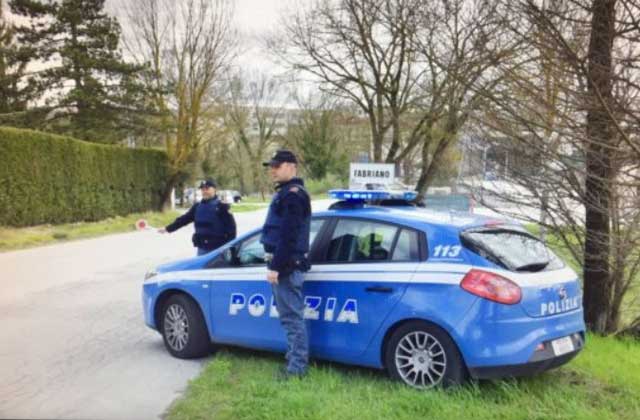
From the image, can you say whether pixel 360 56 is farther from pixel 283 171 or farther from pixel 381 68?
pixel 283 171

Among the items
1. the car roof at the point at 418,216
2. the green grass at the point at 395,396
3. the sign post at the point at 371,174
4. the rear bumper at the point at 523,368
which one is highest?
the sign post at the point at 371,174

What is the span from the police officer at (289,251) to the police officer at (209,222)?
2.91 meters

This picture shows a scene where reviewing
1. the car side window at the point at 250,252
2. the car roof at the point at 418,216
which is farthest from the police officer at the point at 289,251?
the car side window at the point at 250,252

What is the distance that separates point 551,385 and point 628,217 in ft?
6.68

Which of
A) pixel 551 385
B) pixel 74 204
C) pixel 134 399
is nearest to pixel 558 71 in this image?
pixel 551 385

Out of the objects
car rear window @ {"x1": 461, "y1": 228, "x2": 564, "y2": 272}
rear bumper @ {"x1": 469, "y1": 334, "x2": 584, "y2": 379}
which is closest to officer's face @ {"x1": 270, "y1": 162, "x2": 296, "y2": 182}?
car rear window @ {"x1": 461, "y1": 228, "x2": 564, "y2": 272}

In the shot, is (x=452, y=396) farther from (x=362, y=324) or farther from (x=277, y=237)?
(x=277, y=237)

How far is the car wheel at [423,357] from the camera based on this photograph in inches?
178

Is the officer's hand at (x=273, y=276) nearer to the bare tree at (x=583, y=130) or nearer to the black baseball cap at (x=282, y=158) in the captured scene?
the black baseball cap at (x=282, y=158)

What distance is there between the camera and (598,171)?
5895 millimetres

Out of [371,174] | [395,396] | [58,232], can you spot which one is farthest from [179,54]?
[395,396]

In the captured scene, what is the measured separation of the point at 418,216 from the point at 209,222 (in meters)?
3.61

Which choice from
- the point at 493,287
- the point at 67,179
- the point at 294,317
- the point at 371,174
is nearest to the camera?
the point at 493,287

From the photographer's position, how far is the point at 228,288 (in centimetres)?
579
